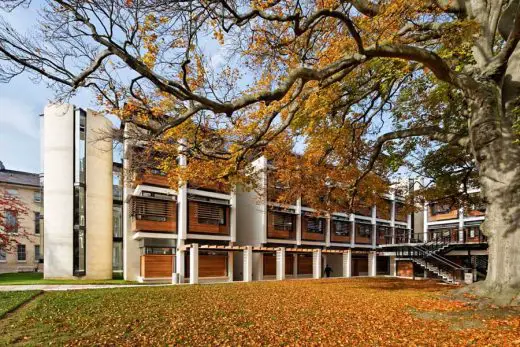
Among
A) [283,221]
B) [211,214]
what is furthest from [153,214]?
[283,221]

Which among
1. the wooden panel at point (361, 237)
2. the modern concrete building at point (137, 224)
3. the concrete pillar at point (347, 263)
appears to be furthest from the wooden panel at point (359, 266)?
the modern concrete building at point (137, 224)

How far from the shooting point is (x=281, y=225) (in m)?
32.2

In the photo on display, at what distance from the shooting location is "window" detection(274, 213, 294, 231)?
31.9 m

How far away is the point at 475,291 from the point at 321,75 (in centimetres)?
726

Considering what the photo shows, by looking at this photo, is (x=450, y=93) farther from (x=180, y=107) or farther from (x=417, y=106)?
(x=180, y=107)

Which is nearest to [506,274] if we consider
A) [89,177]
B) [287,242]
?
[287,242]

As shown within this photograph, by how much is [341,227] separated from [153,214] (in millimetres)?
21187

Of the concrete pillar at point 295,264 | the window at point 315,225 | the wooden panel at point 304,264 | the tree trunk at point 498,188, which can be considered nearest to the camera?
the tree trunk at point 498,188

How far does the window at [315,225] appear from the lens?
34.8 metres

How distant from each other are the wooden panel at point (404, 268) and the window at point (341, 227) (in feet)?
20.9

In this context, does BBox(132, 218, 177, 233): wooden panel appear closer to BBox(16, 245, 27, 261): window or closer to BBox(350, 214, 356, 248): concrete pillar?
BBox(16, 245, 27, 261): window

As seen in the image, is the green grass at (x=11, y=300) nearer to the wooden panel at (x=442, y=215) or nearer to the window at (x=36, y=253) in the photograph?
the window at (x=36, y=253)

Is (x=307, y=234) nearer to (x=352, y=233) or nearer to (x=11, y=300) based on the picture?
(x=352, y=233)

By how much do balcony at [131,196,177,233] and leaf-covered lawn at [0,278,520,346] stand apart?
45.5 feet
